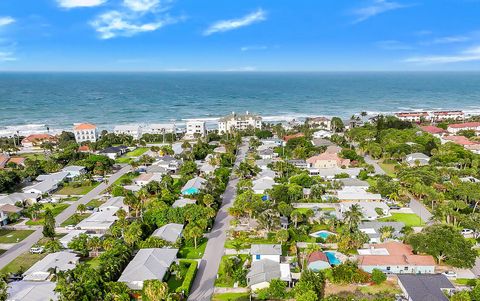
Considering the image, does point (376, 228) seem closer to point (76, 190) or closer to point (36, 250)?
point (36, 250)

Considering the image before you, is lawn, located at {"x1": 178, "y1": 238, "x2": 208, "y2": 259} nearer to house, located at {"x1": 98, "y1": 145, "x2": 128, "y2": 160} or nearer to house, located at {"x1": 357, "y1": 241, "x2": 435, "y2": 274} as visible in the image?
house, located at {"x1": 357, "y1": 241, "x2": 435, "y2": 274}

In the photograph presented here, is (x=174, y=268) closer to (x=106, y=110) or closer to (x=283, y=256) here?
(x=283, y=256)

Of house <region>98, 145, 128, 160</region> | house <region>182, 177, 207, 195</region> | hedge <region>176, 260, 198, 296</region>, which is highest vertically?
house <region>98, 145, 128, 160</region>

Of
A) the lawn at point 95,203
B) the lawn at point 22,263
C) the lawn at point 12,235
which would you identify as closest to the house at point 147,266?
the lawn at point 22,263

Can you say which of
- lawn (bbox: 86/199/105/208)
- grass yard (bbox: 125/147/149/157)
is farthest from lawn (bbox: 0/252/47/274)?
grass yard (bbox: 125/147/149/157)

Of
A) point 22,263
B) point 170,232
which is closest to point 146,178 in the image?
point 170,232
